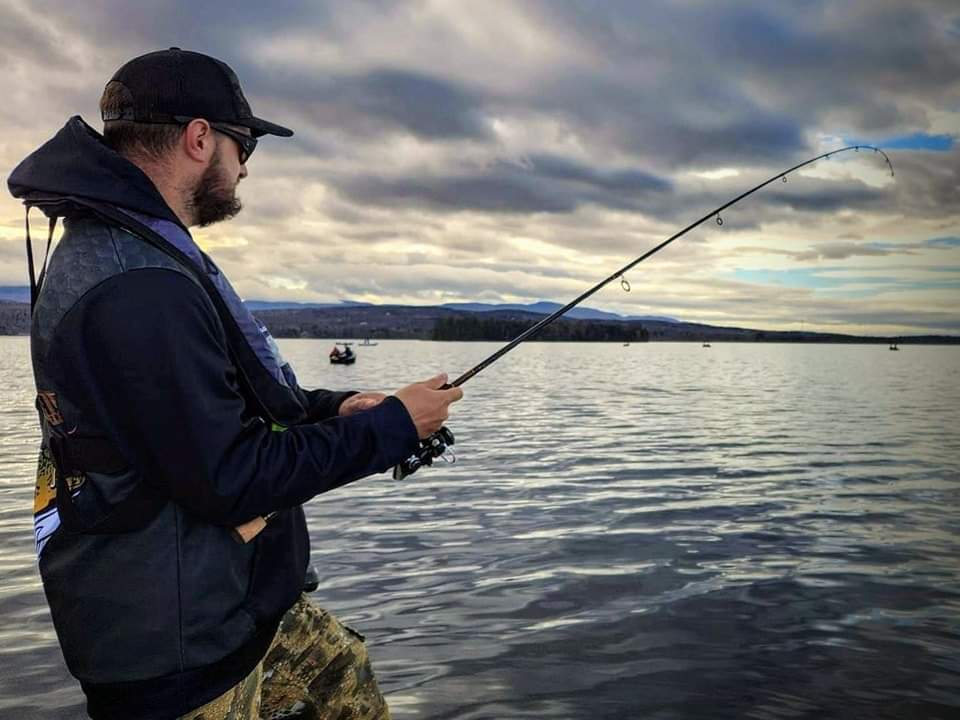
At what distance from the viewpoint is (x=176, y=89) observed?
264 cm

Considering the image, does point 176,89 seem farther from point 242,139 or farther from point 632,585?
point 632,585

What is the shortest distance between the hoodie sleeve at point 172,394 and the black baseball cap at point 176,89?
637mm

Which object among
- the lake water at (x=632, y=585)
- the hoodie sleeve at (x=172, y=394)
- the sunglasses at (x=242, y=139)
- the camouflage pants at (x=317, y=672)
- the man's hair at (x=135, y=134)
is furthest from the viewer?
the lake water at (x=632, y=585)

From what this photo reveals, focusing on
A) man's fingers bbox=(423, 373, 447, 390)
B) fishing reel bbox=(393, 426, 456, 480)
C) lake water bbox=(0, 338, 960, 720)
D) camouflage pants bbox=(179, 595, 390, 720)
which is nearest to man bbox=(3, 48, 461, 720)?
man's fingers bbox=(423, 373, 447, 390)

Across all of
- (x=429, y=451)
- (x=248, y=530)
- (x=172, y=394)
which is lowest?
(x=248, y=530)

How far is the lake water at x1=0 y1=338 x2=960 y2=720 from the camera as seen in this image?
6016 mm

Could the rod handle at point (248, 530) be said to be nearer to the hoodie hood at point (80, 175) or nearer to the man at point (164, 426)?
the man at point (164, 426)

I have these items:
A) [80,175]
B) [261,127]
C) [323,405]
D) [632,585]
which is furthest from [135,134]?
[632,585]

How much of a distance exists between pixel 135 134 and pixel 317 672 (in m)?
2.11

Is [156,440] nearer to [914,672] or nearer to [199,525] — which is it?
[199,525]

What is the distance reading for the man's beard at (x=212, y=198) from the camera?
278cm

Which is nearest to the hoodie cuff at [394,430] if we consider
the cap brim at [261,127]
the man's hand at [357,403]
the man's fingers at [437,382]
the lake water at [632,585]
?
the man's fingers at [437,382]

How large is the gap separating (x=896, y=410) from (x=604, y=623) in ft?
89.8

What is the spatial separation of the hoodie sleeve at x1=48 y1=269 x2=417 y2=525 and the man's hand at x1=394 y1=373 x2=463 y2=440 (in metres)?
0.43
